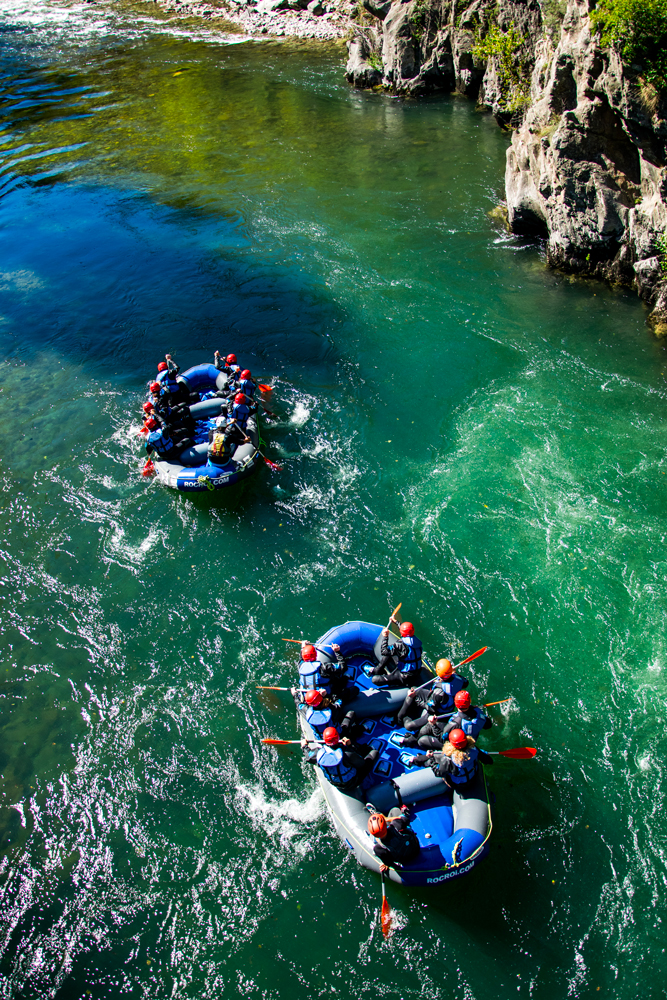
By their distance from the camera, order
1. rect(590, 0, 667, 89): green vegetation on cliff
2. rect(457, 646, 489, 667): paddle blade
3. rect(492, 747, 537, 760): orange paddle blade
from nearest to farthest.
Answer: rect(492, 747, 537, 760): orange paddle blade → rect(457, 646, 489, 667): paddle blade → rect(590, 0, 667, 89): green vegetation on cliff

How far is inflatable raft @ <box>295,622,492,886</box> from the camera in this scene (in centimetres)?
711

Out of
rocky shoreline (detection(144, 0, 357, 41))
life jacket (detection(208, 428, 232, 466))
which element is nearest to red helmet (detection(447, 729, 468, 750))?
life jacket (detection(208, 428, 232, 466))

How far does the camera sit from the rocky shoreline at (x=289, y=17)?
39844mm

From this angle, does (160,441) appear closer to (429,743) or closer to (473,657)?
(473,657)

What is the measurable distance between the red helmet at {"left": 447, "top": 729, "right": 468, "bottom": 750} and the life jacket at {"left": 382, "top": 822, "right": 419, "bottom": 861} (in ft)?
3.82

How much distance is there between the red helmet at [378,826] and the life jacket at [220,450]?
7.34m

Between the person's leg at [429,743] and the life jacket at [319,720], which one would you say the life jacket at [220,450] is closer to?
the life jacket at [319,720]

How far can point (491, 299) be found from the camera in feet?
56.3

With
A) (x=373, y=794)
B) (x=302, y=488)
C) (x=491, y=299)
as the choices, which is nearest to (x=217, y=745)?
(x=373, y=794)

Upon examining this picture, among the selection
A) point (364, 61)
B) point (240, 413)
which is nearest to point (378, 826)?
point (240, 413)

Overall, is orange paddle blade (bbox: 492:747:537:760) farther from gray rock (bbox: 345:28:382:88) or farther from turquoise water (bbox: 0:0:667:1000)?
gray rock (bbox: 345:28:382:88)

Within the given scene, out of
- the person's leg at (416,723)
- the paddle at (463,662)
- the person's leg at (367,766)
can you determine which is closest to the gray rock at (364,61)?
the paddle at (463,662)

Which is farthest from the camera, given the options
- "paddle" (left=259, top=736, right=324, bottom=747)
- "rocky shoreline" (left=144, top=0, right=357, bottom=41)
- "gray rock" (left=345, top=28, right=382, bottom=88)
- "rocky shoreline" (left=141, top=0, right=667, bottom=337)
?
"rocky shoreline" (left=144, top=0, right=357, bottom=41)

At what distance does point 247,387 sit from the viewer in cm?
1328
